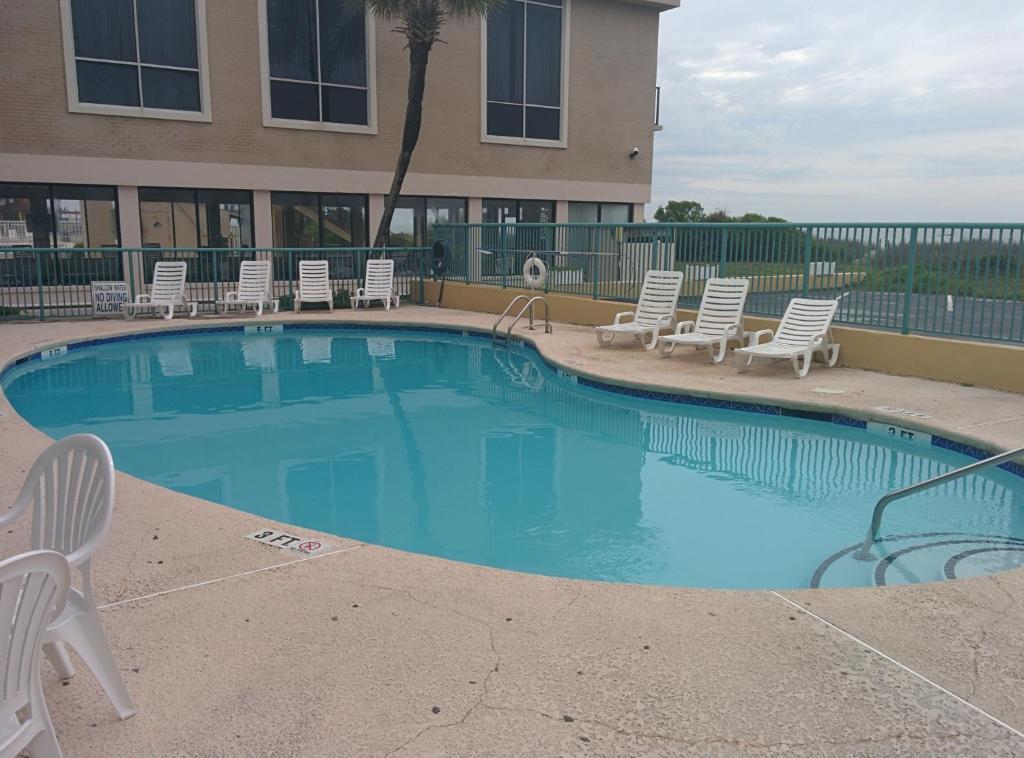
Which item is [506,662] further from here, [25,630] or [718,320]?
[718,320]

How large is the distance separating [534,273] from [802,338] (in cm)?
614

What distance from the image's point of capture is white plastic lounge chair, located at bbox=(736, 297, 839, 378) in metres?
8.76

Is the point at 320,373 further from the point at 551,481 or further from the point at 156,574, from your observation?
the point at 156,574

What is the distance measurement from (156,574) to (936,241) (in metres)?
7.83

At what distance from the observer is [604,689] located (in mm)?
2598

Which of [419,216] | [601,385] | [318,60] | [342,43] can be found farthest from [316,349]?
[342,43]

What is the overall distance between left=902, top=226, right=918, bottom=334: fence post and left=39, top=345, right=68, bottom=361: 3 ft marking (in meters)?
11.0

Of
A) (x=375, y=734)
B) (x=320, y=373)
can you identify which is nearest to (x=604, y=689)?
(x=375, y=734)

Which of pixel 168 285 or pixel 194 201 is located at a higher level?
pixel 194 201

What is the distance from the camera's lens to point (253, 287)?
49.8 feet

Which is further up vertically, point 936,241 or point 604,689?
point 936,241

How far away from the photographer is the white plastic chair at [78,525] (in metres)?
2.23

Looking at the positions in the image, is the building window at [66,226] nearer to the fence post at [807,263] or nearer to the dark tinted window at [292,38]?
the dark tinted window at [292,38]

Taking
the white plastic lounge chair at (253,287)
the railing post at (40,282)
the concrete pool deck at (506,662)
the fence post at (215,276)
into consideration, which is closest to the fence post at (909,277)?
the concrete pool deck at (506,662)
